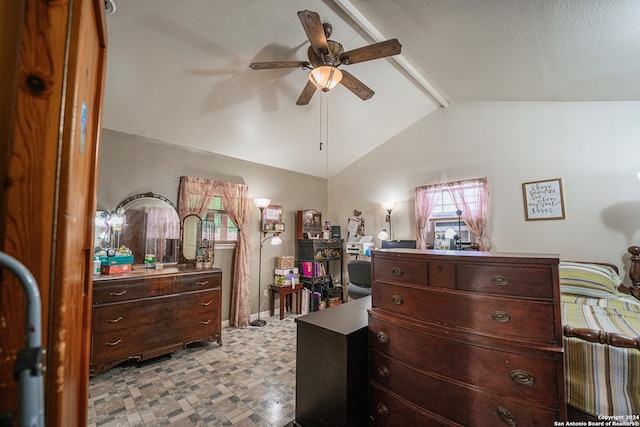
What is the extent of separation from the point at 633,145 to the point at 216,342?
203 inches

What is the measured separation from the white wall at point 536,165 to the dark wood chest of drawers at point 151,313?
123 inches

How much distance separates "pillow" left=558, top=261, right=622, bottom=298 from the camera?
2.42m

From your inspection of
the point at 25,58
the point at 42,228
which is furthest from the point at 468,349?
the point at 25,58

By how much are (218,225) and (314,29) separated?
9.38 feet

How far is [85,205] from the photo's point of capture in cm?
76

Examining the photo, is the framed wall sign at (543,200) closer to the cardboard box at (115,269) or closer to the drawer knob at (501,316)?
the drawer knob at (501,316)

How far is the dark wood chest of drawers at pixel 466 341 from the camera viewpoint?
1047 millimetres

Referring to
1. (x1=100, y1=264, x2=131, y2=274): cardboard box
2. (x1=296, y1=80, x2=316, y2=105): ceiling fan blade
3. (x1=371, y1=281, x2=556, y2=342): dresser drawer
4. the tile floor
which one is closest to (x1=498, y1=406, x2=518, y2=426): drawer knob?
(x1=371, y1=281, x2=556, y2=342): dresser drawer

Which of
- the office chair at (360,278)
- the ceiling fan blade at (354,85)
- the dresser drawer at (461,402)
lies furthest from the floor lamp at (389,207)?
the dresser drawer at (461,402)

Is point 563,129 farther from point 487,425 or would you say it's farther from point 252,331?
point 252,331

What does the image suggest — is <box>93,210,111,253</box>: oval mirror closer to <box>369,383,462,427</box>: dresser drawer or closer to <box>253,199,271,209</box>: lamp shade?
<box>253,199,271,209</box>: lamp shade

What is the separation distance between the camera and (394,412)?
138 centimetres

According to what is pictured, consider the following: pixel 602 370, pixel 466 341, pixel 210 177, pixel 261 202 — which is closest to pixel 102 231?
pixel 210 177

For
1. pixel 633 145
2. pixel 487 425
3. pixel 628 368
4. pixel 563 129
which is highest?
pixel 563 129
